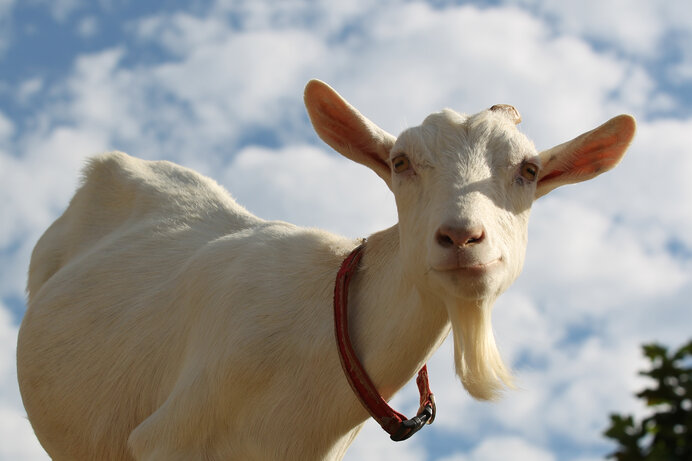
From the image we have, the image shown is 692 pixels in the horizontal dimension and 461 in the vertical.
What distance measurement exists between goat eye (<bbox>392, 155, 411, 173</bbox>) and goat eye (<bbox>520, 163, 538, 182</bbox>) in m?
0.47

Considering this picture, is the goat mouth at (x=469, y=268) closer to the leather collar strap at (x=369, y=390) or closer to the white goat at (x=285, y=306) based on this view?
the white goat at (x=285, y=306)

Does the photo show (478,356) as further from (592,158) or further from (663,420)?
(663,420)

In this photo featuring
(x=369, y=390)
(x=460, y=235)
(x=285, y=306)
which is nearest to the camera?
(x=460, y=235)

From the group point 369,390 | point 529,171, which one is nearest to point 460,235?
point 529,171

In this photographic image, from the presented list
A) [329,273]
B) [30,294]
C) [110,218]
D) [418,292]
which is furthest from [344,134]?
[30,294]

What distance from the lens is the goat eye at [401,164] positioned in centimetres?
362

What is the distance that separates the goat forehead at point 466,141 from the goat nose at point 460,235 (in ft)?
1.73

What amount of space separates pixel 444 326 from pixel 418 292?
194 millimetres

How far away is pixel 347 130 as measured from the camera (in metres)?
3.99

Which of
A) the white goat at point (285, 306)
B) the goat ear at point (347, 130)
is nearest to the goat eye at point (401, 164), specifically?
the white goat at point (285, 306)

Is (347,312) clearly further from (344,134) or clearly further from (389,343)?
(344,134)

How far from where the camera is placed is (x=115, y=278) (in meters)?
4.92

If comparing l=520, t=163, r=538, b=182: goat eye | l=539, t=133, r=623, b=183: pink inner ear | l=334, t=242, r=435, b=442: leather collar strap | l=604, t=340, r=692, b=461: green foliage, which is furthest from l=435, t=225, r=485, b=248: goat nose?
l=604, t=340, r=692, b=461: green foliage

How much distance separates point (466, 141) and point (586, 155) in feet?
2.35
